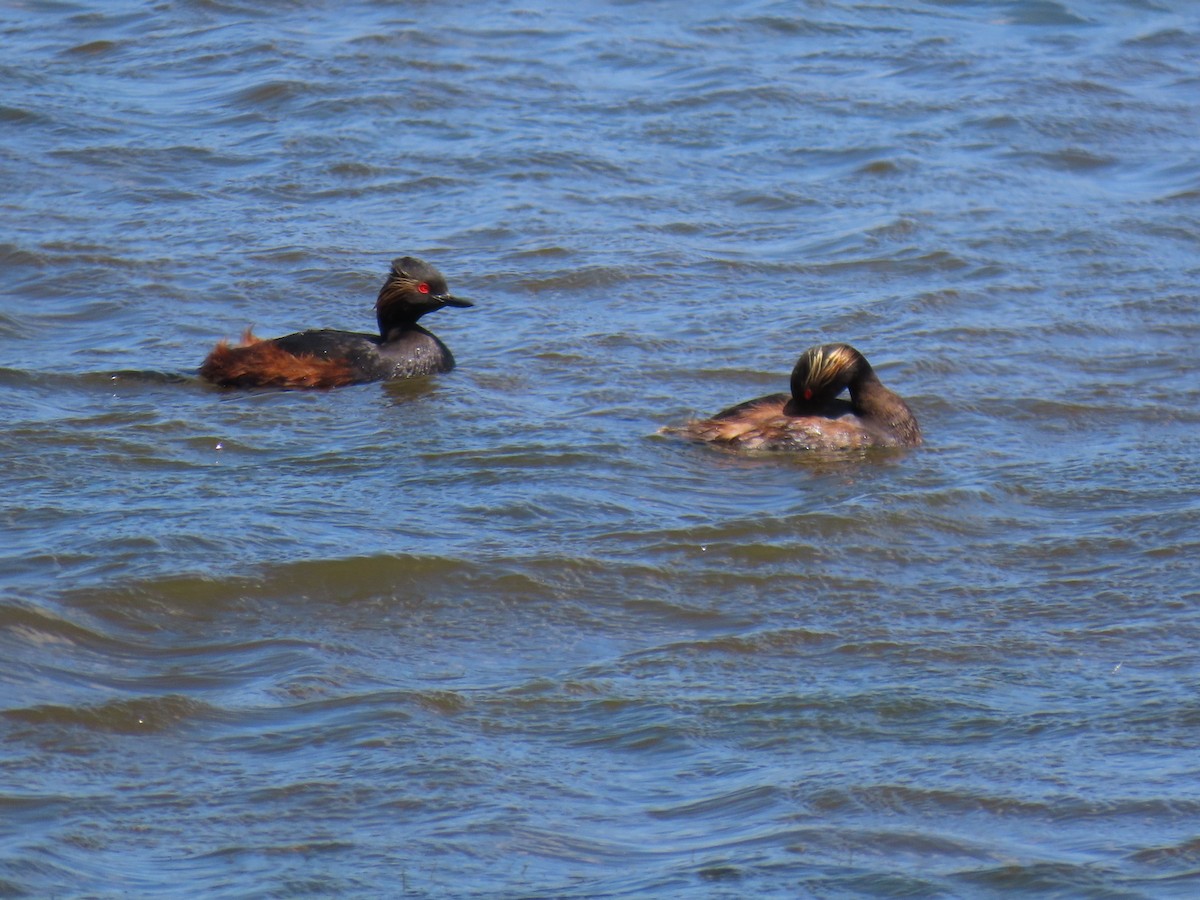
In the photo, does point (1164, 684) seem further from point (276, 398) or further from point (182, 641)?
point (276, 398)

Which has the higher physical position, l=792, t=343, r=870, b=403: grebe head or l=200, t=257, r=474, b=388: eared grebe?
l=792, t=343, r=870, b=403: grebe head

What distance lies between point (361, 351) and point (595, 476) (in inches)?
90.0

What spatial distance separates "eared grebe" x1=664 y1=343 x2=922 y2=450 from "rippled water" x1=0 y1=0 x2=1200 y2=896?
15cm

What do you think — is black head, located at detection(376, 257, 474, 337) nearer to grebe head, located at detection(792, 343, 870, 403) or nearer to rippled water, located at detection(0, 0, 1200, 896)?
rippled water, located at detection(0, 0, 1200, 896)

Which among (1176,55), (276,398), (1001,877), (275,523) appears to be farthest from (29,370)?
(1176,55)

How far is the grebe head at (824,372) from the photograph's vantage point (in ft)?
32.9

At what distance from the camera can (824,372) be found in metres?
10.1

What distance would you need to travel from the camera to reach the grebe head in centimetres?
1003

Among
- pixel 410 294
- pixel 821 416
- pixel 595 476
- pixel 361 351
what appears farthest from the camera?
pixel 410 294

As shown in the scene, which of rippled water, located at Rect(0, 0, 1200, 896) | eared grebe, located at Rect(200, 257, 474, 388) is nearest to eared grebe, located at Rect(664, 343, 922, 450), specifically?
rippled water, located at Rect(0, 0, 1200, 896)

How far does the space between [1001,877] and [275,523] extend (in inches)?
153

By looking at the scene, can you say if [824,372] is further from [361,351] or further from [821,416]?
[361,351]

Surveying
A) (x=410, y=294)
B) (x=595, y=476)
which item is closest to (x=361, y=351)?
(x=410, y=294)

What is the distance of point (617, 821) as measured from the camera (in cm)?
604
